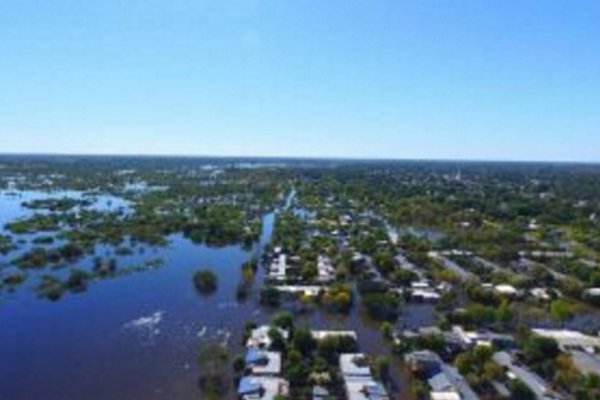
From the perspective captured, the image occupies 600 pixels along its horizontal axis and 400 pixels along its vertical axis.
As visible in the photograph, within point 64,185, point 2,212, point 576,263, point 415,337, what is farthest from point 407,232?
point 64,185

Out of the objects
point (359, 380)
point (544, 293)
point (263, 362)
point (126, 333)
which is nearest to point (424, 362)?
point (359, 380)

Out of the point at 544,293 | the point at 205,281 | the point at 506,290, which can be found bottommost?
the point at 205,281

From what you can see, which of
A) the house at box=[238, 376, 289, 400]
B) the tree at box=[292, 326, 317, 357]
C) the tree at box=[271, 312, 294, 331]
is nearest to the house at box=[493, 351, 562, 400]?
the tree at box=[292, 326, 317, 357]

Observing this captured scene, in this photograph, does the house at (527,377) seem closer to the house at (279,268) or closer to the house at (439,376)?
the house at (439,376)

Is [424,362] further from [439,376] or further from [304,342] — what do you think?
[304,342]

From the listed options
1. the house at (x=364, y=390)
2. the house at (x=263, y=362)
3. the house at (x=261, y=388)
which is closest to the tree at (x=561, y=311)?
the house at (x=364, y=390)

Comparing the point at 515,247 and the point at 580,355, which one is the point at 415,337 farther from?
the point at 515,247

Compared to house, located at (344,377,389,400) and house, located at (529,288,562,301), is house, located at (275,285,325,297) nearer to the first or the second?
house, located at (529,288,562,301)
